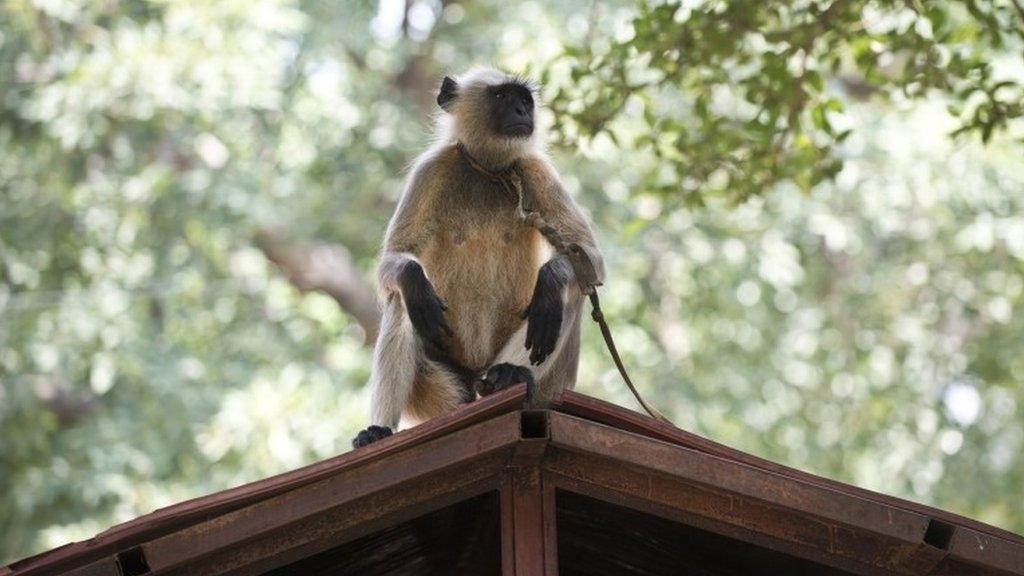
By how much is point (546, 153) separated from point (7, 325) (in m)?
7.95

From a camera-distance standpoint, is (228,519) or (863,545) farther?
(863,545)

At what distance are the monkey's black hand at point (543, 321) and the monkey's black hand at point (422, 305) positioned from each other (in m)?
0.29

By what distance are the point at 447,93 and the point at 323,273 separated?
7.64 metres

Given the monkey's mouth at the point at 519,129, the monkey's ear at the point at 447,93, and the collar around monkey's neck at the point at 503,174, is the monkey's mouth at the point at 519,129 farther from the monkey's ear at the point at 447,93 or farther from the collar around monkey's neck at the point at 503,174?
the monkey's ear at the point at 447,93

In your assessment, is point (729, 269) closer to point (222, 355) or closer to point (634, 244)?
point (634, 244)

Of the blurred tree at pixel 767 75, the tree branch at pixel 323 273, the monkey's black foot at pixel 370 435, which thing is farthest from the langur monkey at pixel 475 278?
the tree branch at pixel 323 273

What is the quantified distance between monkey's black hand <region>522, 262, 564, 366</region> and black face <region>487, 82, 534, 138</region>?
3.52ft

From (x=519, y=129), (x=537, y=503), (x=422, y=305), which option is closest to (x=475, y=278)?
(x=422, y=305)

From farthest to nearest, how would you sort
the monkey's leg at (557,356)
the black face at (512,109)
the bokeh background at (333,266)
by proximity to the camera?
the bokeh background at (333,266)
the black face at (512,109)
the monkey's leg at (557,356)

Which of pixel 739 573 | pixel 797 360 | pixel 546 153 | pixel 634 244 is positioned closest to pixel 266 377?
pixel 634 244

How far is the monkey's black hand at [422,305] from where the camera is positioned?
5.11m

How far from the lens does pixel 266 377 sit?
12.9 meters

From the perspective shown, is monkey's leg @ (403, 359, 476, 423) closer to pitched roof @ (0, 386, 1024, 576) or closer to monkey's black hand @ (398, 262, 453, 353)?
monkey's black hand @ (398, 262, 453, 353)

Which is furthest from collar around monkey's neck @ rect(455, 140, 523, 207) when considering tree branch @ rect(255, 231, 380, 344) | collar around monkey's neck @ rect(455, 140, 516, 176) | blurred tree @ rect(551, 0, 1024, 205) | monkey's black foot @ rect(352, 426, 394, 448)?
tree branch @ rect(255, 231, 380, 344)
